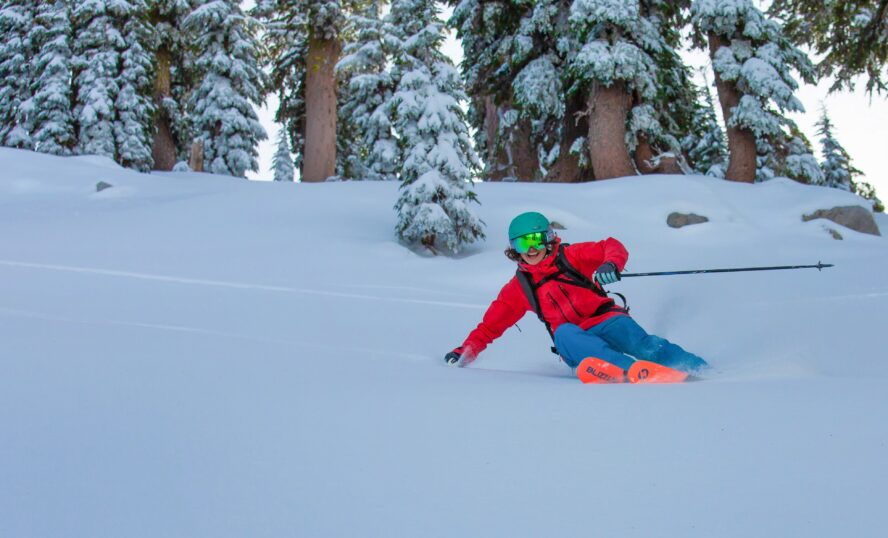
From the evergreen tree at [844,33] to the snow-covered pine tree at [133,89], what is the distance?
18.0 meters

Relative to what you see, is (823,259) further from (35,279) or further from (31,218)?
(31,218)

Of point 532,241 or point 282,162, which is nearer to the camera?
point 532,241

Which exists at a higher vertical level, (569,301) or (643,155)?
(643,155)

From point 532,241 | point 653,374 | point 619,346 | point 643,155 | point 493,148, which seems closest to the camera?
point 653,374

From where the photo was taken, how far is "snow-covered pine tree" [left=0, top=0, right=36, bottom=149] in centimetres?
2200

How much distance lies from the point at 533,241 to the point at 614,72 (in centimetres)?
940

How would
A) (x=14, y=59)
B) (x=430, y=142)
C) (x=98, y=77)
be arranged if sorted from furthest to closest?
1. (x=14, y=59)
2. (x=98, y=77)
3. (x=430, y=142)

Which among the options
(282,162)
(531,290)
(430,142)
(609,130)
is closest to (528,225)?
(531,290)

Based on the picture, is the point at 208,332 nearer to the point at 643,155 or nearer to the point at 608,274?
the point at 608,274

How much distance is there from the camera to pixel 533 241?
181 inches

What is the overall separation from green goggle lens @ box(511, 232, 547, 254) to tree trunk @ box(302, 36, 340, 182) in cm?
1571

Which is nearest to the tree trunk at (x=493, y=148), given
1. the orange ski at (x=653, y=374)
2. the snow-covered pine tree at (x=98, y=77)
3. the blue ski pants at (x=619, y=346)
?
the snow-covered pine tree at (x=98, y=77)

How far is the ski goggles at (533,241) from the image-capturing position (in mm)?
4578

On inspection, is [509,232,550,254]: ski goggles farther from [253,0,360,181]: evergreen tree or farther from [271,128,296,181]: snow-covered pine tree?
[271,128,296,181]: snow-covered pine tree
